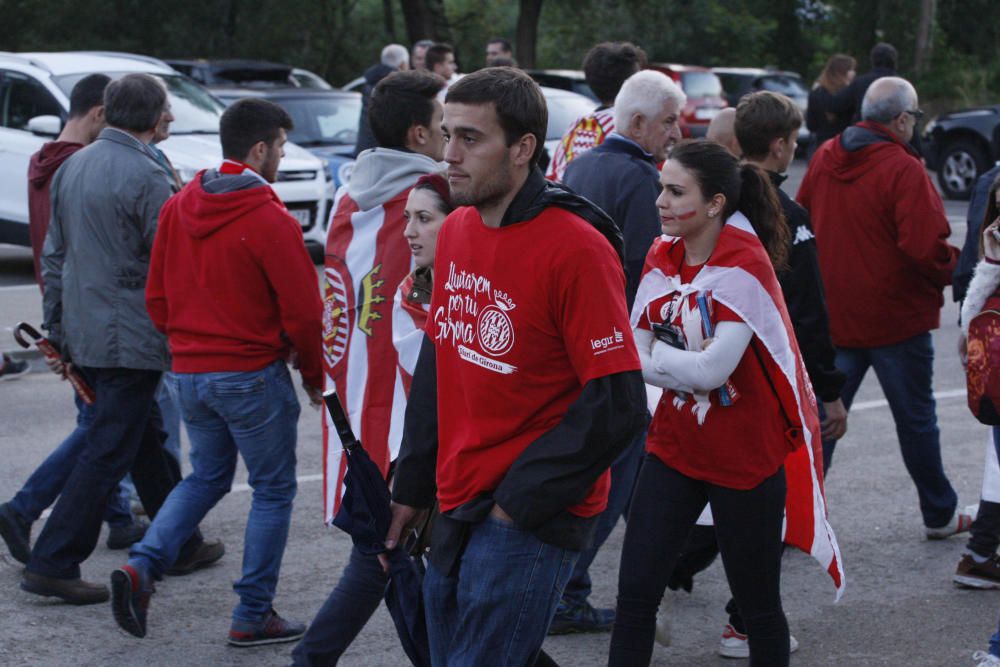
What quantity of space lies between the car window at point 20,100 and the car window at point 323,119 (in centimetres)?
276

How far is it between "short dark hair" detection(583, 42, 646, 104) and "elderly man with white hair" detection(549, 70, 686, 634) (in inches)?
39.9

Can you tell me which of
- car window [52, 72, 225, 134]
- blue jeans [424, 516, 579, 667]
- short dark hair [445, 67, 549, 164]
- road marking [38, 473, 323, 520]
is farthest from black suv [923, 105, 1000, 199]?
blue jeans [424, 516, 579, 667]

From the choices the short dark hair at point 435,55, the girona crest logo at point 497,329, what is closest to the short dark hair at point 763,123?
the girona crest logo at point 497,329

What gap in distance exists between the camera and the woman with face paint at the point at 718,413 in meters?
3.97

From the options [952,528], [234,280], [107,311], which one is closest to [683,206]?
[234,280]

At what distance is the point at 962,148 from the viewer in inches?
784

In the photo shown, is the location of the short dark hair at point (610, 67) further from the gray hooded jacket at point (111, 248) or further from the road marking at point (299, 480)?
the road marking at point (299, 480)

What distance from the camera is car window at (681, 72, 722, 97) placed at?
25.2 metres

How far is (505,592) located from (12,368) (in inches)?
281

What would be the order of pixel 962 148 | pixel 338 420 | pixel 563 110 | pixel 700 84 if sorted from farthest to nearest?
pixel 700 84 → pixel 962 148 → pixel 563 110 → pixel 338 420

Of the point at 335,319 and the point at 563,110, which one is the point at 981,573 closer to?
the point at 335,319

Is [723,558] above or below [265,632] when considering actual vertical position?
above

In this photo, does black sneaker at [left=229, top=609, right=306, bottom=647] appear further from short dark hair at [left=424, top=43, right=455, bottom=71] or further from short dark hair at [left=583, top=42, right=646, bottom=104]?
short dark hair at [left=424, top=43, right=455, bottom=71]

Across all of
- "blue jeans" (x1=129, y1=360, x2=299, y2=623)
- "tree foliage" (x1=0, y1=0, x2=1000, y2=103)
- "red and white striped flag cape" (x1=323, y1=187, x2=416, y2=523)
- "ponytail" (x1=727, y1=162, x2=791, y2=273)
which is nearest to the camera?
"ponytail" (x1=727, y1=162, x2=791, y2=273)
